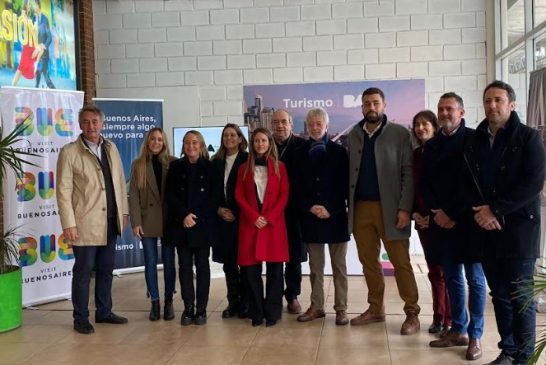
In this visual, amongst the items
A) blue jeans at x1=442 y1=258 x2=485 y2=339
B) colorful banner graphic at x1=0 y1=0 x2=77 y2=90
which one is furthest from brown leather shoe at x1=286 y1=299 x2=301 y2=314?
colorful banner graphic at x1=0 y1=0 x2=77 y2=90

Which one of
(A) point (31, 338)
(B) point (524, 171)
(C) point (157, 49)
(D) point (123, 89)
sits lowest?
(A) point (31, 338)

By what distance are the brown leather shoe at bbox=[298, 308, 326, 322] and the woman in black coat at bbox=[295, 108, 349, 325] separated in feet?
0.52

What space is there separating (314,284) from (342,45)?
11.3 ft

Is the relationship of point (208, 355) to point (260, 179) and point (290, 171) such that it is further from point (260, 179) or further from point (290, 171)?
point (290, 171)

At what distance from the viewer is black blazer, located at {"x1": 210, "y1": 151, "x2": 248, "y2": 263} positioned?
4164 mm

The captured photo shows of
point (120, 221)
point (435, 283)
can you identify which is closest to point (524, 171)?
point (435, 283)

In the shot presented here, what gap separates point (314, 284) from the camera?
4184 millimetres

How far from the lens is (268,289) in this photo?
4.11 meters

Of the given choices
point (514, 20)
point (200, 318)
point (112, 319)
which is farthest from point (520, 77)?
point (112, 319)

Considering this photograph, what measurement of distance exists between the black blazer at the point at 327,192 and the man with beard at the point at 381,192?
8 centimetres

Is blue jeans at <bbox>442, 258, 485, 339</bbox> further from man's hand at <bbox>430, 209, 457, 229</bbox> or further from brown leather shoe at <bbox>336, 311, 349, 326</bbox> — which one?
brown leather shoe at <bbox>336, 311, 349, 326</bbox>

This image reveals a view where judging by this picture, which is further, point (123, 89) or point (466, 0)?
point (123, 89)

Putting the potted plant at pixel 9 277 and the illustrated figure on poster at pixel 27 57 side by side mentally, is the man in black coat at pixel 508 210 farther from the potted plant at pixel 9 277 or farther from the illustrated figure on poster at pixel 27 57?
the illustrated figure on poster at pixel 27 57

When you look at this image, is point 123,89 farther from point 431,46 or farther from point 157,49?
point 431,46
